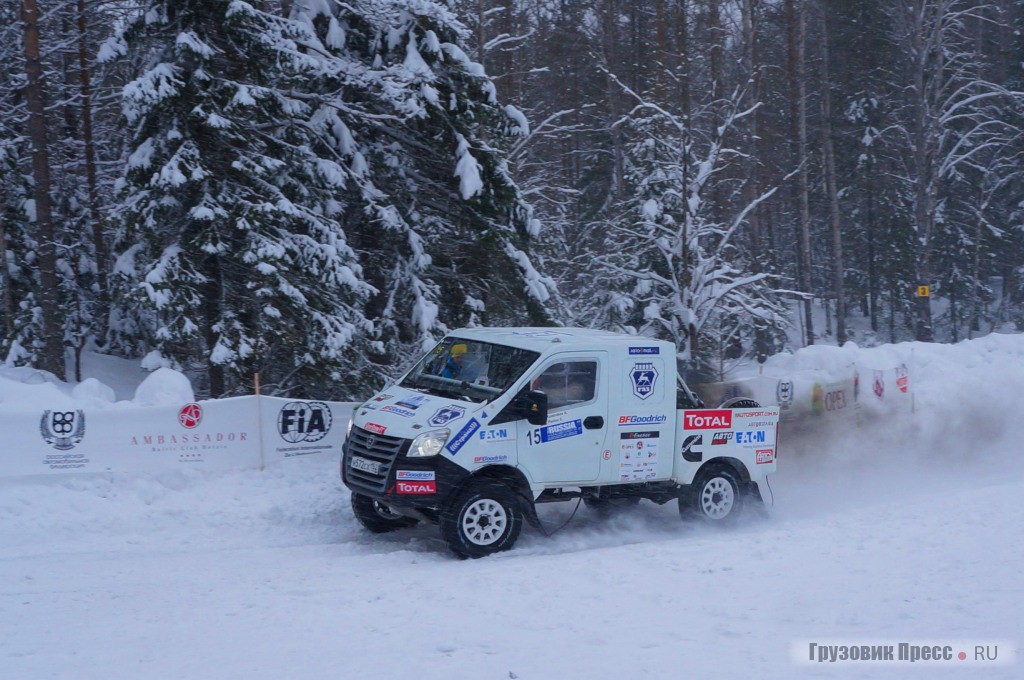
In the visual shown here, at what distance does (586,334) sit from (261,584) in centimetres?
483

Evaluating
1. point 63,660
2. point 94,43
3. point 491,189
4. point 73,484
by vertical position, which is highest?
point 94,43

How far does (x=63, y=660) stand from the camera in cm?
636

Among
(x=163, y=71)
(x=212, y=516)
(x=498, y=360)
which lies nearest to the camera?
(x=498, y=360)

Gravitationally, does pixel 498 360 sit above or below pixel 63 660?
above

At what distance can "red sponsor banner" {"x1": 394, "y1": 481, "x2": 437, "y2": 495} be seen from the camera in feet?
30.5

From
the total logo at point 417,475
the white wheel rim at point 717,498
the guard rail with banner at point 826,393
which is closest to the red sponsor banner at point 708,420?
the white wheel rim at point 717,498

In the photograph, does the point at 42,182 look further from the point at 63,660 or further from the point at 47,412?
the point at 63,660

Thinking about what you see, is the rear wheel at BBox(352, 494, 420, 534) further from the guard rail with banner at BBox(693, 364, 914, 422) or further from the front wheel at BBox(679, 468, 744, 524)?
the guard rail with banner at BBox(693, 364, 914, 422)

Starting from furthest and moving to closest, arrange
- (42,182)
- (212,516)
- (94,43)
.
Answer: (94,43)
(42,182)
(212,516)

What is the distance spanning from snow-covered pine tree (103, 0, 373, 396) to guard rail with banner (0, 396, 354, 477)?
1.75 metres

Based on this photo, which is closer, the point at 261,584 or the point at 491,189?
the point at 261,584

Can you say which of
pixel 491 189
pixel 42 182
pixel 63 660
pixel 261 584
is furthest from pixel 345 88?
pixel 63 660

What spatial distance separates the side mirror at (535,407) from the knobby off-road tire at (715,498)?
2476mm

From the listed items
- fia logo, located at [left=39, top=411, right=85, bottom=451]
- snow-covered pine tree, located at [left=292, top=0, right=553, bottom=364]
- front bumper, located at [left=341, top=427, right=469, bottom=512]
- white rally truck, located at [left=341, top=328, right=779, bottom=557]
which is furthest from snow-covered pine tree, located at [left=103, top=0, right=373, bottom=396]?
front bumper, located at [left=341, top=427, right=469, bottom=512]
